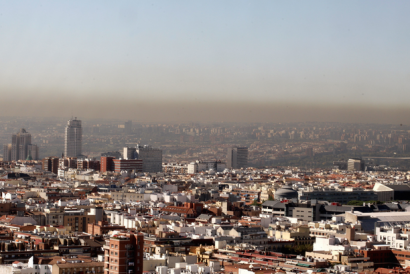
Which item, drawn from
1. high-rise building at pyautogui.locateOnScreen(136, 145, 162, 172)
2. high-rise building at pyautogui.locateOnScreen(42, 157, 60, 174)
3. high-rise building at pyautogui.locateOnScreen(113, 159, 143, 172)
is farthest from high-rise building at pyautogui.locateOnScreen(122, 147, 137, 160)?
high-rise building at pyautogui.locateOnScreen(42, 157, 60, 174)

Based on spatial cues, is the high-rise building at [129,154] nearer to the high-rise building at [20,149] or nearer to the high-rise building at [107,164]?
the high-rise building at [107,164]

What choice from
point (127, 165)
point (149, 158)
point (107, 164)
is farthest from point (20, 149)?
point (127, 165)

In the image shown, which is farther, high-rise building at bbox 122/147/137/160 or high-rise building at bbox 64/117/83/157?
high-rise building at bbox 64/117/83/157

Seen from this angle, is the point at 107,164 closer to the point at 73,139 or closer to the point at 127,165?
the point at 127,165

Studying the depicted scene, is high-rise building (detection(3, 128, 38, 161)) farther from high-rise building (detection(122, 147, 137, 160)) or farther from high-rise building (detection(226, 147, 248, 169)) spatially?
high-rise building (detection(226, 147, 248, 169))

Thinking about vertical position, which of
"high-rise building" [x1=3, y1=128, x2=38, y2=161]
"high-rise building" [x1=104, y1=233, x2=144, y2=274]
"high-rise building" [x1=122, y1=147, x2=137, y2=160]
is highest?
"high-rise building" [x1=104, y1=233, x2=144, y2=274]

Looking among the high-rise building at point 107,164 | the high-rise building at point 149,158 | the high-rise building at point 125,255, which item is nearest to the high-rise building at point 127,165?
the high-rise building at point 107,164

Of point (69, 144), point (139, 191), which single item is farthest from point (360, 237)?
point (69, 144)
